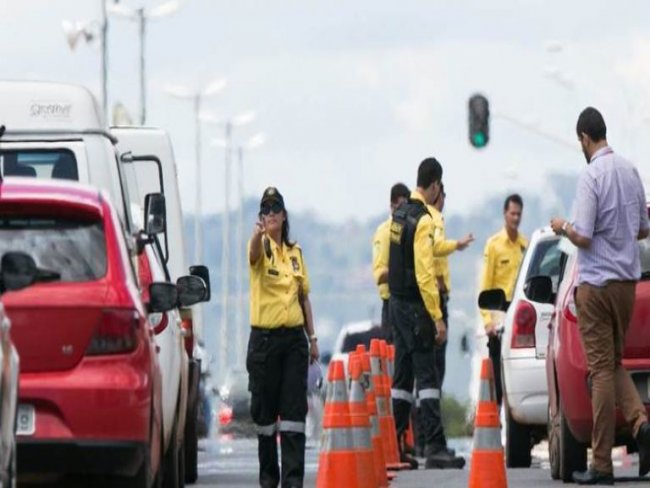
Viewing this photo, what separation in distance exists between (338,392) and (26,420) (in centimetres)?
234

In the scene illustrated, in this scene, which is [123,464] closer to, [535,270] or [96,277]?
[96,277]

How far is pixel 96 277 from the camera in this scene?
1371cm

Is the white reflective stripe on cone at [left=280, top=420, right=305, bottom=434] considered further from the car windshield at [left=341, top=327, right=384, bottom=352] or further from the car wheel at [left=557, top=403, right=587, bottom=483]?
the car windshield at [left=341, top=327, right=384, bottom=352]

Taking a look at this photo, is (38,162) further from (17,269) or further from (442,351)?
(442,351)

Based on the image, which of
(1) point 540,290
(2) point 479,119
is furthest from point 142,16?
(1) point 540,290

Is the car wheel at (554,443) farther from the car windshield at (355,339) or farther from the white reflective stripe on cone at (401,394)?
the car windshield at (355,339)

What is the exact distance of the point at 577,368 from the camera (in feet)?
58.4

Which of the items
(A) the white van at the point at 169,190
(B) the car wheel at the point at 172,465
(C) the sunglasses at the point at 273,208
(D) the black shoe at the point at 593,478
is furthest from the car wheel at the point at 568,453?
(A) the white van at the point at 169,190

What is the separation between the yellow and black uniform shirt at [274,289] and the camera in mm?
17938

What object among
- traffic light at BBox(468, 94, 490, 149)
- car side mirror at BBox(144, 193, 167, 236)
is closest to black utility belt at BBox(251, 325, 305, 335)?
car side mirror at BBox(144, 193, 167, 236)

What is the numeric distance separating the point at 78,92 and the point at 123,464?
236 inches

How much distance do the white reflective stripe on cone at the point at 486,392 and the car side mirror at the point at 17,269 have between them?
3778 millimetres

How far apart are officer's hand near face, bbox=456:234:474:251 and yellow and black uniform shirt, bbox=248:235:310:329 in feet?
15.1

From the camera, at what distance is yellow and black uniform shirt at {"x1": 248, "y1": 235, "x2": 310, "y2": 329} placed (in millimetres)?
17938
